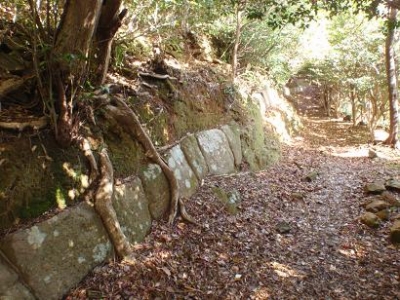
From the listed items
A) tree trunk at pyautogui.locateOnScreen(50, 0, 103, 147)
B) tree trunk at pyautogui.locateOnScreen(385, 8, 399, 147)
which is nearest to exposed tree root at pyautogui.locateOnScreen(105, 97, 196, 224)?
tree trunk at pyautogui.locateOnScreen(50, 0, 103, 147)

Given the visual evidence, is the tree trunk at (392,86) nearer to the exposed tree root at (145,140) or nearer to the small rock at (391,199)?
the small rock at (391,199)

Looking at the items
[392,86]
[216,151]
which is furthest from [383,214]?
[392,86]

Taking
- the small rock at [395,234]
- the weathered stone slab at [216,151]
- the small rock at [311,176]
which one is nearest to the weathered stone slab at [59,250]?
the weathered stone slab at [216,151]

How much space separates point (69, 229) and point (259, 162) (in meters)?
6.77

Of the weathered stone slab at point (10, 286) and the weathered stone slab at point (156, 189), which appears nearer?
the weathered stone slab at point (10, 286)

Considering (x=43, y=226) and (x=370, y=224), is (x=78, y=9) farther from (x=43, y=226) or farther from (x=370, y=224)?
(x=370, y=224)

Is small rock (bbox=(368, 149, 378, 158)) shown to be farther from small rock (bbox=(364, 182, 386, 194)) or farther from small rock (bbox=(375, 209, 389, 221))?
small rock (bbox=(375, 209, 389, 221))

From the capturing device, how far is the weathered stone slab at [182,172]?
20.5 feet

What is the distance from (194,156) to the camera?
720cm

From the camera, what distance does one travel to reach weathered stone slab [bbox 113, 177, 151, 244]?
4.77 metres

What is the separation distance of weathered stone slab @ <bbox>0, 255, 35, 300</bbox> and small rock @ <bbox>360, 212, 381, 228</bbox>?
5.44 m

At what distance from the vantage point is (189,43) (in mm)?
10680

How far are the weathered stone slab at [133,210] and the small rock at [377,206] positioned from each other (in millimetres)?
4330

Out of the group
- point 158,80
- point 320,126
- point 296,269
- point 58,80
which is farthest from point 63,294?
point 320,126
